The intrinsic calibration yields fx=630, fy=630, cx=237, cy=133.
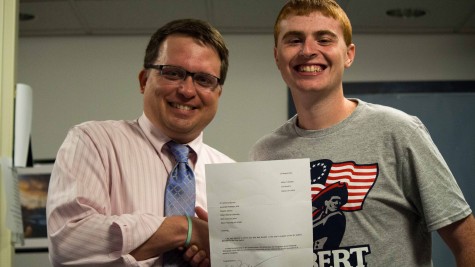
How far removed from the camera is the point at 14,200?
4.99 feet

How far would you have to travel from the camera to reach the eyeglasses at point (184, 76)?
6.05ft

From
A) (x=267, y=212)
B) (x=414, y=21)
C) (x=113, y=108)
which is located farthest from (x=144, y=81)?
(x=414, y=21)

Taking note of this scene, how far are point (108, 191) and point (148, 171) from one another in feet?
0.44

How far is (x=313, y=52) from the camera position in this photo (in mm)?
1771

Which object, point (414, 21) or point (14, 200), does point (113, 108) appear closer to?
point (414, 21)

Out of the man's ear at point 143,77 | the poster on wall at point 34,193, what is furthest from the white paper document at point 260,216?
the poster on wall at point 34,193

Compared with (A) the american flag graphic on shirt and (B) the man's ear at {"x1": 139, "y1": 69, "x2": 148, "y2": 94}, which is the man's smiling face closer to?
(B) the man's ear at {"x1": 139, "y1": 69, "x2": 148, "y2": 94}

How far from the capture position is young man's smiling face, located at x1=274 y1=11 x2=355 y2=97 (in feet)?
5.86

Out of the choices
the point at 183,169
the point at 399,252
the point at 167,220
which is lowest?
the point at 399,252

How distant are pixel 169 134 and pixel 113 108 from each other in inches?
98.1

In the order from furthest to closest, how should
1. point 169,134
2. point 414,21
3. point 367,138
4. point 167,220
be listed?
1. point 414,21
2. point 169,134
3. point 367,138
4. point 167,220

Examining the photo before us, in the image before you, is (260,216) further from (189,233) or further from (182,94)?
(182,94)

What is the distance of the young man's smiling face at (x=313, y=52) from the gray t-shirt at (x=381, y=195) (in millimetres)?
172

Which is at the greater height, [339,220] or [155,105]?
[155,105]
